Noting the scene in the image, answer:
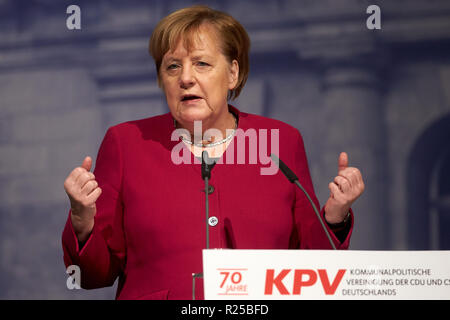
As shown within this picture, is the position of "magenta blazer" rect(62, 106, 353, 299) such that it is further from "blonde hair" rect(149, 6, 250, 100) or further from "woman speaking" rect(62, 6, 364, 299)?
"blonde hair" rect(149, 6, 250, 100)

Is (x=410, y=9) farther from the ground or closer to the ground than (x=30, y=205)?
farther from the ground

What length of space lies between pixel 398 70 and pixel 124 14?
5.80 feet

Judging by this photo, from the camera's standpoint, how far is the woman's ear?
2207mm

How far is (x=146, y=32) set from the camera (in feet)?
12.0

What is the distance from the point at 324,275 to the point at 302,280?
0.05m

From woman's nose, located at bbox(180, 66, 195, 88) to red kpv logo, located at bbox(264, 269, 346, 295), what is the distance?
0.84m

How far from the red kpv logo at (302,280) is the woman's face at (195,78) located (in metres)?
0.81

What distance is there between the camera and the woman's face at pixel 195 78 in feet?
6.61

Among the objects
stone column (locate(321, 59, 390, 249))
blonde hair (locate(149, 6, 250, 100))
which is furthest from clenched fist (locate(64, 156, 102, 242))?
stone column (locate(321, 59, 390, 249))

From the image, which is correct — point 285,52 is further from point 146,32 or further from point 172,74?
point 172,74

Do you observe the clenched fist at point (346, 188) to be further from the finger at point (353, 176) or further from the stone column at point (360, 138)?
the stone column at point (360, 138)

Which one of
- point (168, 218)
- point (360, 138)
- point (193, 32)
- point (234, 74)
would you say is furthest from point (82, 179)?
point (360, 138)

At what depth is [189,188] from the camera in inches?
77.9
